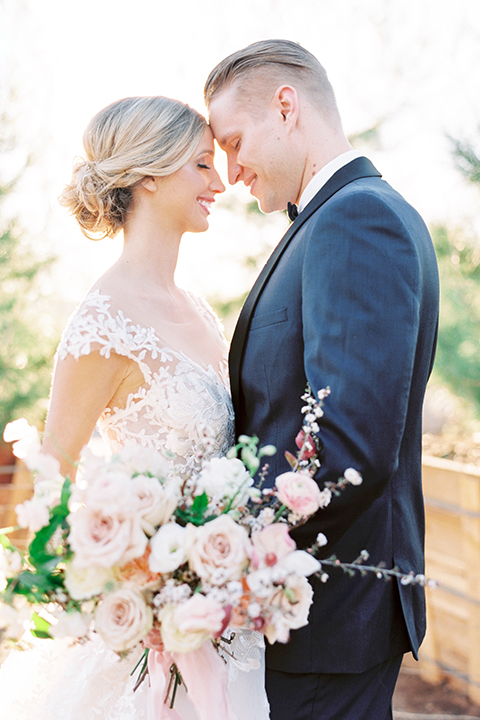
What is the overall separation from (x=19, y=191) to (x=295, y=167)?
385 cm

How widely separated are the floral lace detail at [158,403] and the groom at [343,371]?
0.14 meters

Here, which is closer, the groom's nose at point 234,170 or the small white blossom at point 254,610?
the small white blossom at point 254,610

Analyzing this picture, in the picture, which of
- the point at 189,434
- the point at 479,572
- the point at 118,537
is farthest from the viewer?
the point at 479,572

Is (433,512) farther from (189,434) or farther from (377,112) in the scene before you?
(377,112)

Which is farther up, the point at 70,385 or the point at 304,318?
the point at 304,318

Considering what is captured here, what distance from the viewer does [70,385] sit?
193 cm

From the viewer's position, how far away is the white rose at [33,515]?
119cm

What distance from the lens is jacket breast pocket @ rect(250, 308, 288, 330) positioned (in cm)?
175

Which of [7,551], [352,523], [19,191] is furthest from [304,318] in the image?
[19,191]

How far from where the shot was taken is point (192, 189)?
2.39m

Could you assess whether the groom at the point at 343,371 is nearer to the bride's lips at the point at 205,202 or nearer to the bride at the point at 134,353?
the bride at the point at 134,353

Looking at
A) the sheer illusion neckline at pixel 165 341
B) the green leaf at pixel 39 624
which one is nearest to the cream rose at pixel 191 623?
the green leaf at pixel 39 624

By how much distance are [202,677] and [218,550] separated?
439mm

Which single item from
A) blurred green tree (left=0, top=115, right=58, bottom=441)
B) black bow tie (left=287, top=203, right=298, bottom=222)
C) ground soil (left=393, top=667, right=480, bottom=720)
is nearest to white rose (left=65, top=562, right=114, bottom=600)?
black bow tie (left=287, top=203, right=298, bottom=222)
